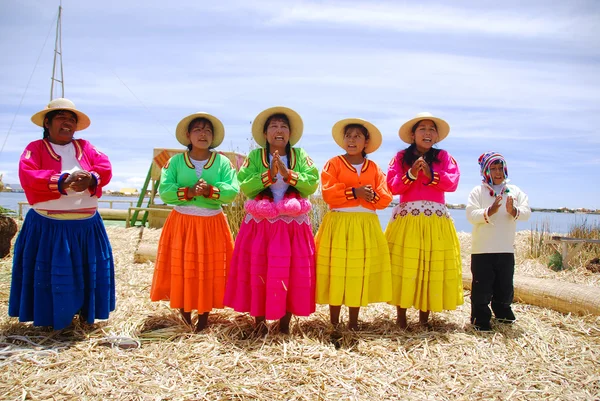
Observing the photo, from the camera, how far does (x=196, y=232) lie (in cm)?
402

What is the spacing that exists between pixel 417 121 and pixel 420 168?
61 cm

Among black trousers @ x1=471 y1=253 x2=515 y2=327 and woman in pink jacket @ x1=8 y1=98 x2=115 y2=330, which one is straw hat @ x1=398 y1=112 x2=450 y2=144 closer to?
black trousers @ x1=471 y1=253 x2=515 y2=327

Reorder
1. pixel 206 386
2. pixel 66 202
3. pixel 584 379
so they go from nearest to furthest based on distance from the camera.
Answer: pixel 206 386 < pixel 584 379 < pixel 66 202

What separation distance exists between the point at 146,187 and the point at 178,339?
29.4ft

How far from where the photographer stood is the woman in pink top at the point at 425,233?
161 inches

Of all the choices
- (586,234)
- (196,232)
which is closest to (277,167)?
(196,232)

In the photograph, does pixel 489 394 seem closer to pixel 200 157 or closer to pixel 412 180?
pixel 412 180

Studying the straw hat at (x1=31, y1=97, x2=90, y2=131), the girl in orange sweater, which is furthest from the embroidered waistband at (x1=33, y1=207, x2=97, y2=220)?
the girl in orange sweater

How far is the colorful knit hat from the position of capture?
4.37 m

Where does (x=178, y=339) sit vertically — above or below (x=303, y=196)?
below

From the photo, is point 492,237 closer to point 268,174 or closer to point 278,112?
point 268,174

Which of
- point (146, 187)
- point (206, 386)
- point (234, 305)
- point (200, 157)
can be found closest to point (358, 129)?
point (200, 157)

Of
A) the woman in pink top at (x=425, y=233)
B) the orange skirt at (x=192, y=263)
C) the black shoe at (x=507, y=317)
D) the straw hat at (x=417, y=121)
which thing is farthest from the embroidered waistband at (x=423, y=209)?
the orange skirt at (x=192, y=263)

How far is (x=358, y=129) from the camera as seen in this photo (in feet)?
13.6
